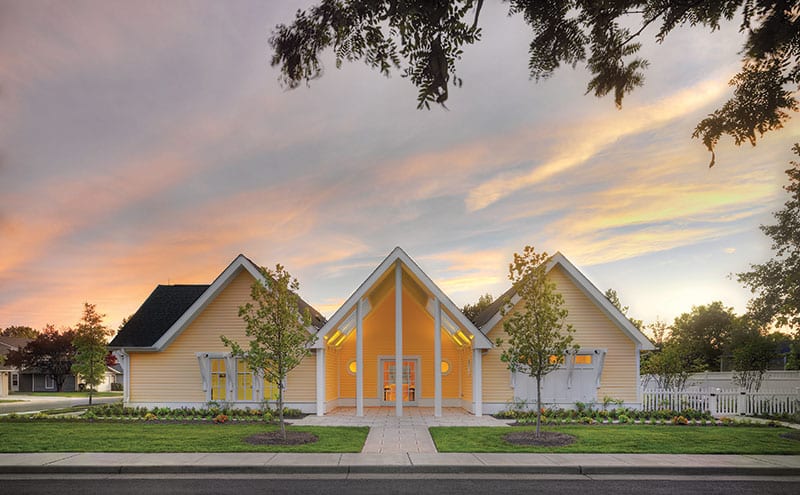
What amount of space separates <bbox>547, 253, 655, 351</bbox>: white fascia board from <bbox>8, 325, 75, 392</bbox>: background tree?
157 feet

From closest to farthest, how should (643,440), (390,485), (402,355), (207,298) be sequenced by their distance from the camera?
(390,485)
(643,440)
(207,298)
(402,355)

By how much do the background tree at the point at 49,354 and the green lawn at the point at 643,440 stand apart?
49436 mm

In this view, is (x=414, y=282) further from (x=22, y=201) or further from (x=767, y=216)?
(x=767, y=216)

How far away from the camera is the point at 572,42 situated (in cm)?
358

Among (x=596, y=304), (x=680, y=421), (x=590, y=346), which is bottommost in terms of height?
(x=680, y=421)

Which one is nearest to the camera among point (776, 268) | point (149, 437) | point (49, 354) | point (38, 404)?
point (149, 437)

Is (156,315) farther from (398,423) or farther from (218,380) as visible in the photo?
(398,423)

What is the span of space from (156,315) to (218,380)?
183 inches

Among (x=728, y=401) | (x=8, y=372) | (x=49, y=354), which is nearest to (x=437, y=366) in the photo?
(x=728, y=401)

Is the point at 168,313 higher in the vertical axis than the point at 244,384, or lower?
higher

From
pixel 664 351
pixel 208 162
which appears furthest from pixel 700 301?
pixel 208 162

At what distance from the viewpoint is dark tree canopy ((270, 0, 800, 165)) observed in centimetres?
304

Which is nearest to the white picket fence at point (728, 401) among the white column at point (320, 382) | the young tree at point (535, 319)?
the young tree at point (535, 319)

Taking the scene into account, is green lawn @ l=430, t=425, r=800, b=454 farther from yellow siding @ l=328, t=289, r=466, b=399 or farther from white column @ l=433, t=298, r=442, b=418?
yellow siding @ l=328, t=289, r=466, b=399
